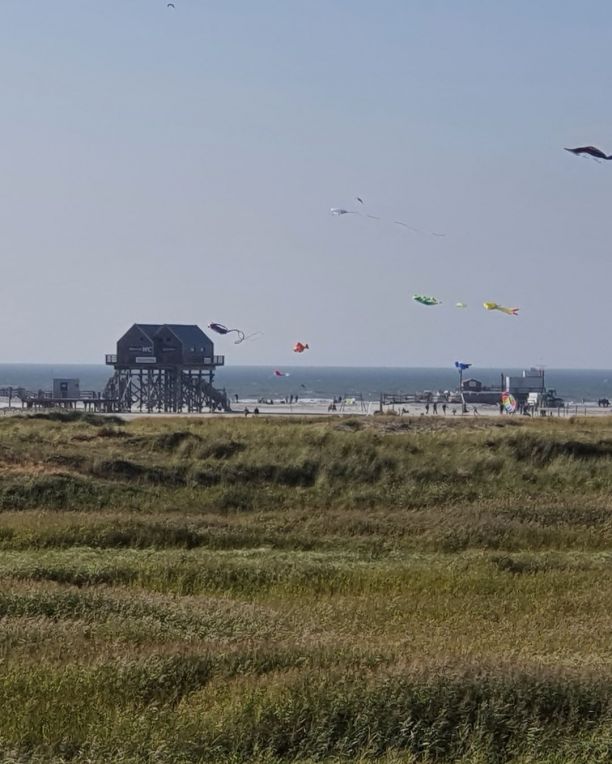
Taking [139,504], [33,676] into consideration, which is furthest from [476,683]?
[139,504]

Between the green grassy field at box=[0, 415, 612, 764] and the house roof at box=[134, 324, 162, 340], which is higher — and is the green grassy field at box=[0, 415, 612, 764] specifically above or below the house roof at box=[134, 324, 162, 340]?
below

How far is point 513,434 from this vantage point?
146 feet

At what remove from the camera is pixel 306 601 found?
19.3 meters

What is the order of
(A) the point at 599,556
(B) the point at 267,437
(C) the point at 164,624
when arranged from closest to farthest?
(C) the point at 164,624 → (A) the point at 599,556 → (B) the point at 267,437

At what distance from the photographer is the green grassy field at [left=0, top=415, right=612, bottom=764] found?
1170cm

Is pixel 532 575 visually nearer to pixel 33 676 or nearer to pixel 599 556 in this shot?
pixel 599 556

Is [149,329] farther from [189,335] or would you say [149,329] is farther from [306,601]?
[306,601]

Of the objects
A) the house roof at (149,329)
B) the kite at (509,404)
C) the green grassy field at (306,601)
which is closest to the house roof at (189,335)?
the house roof at (149,329)

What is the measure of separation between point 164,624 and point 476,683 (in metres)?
4.79

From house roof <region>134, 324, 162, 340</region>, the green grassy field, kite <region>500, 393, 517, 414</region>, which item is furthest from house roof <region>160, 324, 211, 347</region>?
the green grassy field

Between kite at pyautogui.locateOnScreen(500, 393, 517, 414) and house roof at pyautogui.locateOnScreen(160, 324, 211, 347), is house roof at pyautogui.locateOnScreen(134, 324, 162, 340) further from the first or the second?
kite at pyautogui.locateOnScreen(500, 393, 517, 414)

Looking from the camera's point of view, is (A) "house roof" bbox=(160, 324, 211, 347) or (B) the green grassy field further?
(A) "house roof" bbox=(160, 324, 211, 347)

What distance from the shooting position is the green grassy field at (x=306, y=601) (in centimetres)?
1170

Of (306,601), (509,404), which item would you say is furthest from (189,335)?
(306,601)
